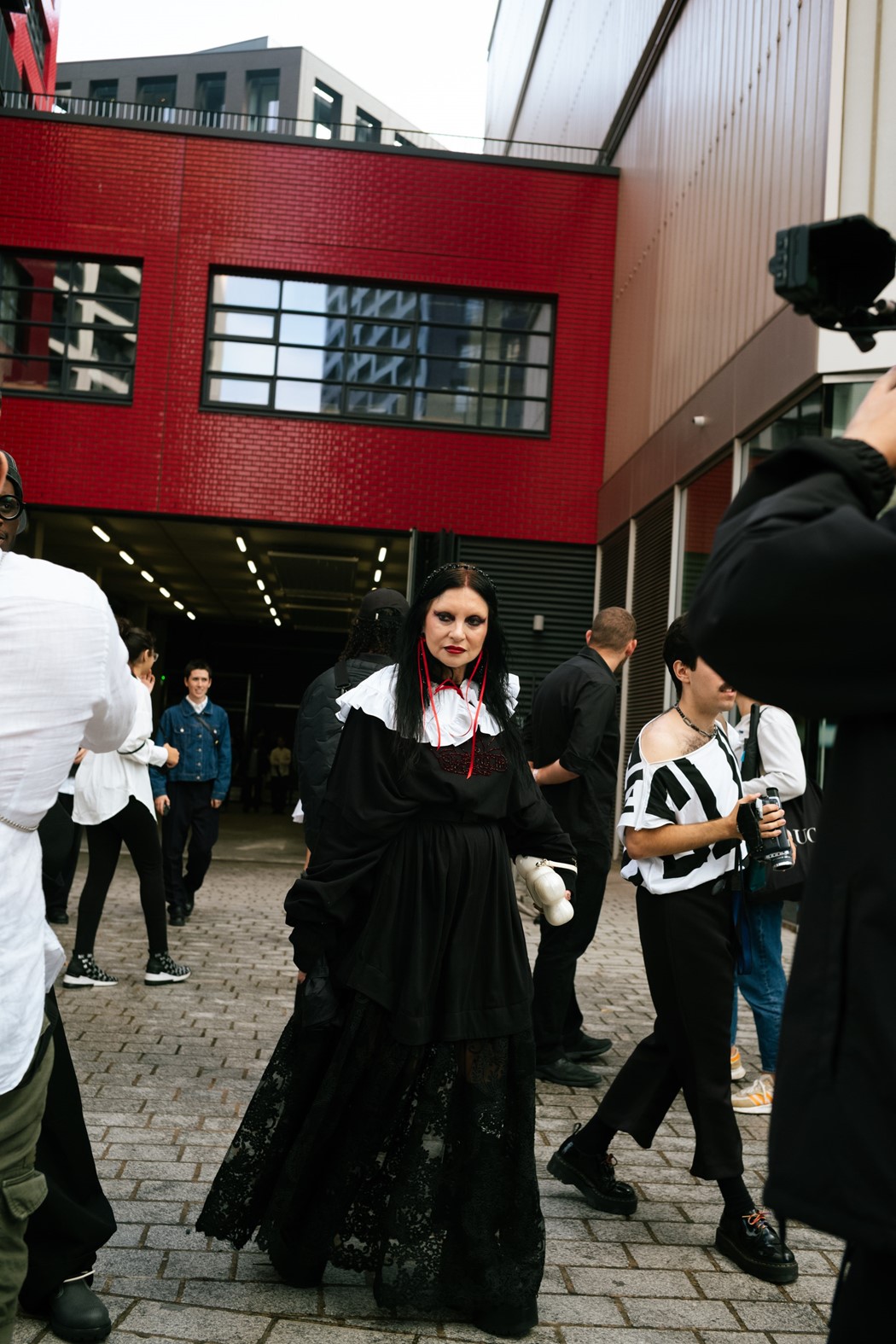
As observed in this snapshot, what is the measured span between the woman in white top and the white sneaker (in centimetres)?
351

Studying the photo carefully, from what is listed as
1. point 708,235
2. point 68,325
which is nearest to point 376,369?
point 68,325

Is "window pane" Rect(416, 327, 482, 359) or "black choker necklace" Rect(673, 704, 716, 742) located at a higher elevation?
"window pane" Rect(416, 327, 482, 359)

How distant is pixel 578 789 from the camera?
621 centimetres

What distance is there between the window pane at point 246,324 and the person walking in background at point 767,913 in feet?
45.0

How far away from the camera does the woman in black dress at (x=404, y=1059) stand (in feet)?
10.5

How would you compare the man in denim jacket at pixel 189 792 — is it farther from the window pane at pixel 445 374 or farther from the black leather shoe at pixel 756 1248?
the window pane at pixel 445 374

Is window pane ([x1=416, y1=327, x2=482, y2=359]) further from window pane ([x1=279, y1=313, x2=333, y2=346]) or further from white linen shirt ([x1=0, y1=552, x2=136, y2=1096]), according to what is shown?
white linen shirt ([x1=0, y1=552, x2=136, y2=1096])

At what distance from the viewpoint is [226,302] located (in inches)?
691

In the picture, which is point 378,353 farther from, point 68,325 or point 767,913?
point 767,913

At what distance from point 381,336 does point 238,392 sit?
2.18 meters

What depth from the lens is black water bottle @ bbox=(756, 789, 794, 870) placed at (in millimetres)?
3916

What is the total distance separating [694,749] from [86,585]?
2368 millimetres

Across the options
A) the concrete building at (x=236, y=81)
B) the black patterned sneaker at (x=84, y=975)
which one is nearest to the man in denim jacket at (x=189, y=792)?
the black patterned sneaker at (x=84, y=975)

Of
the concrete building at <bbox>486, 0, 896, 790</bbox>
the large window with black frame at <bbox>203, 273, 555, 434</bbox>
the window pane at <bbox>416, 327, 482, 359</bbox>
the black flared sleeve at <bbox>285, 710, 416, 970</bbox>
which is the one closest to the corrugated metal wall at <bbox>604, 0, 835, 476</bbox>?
the concrete building at <bbox>486, 0, 896, 790</bbox>
